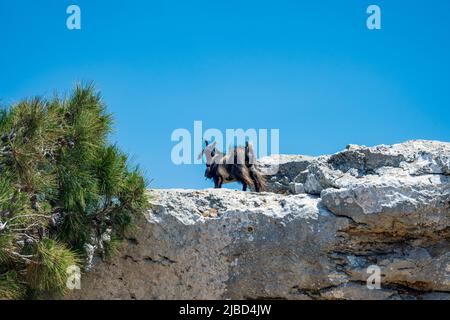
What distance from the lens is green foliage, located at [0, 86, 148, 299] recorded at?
8094 millimetres

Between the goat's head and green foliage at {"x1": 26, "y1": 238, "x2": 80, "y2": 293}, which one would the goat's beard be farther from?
green foliage at {"x1": 26, "y1": 238, "x2": 80, "y2": 293}

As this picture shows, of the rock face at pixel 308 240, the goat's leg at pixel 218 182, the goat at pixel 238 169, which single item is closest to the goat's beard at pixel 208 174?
the goat at pixel 238 169

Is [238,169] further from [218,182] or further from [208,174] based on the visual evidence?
[208,174]

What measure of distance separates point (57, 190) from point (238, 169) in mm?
4964

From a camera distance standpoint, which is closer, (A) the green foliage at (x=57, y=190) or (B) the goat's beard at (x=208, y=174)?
(A) the green foliage at (x=57, y=190)

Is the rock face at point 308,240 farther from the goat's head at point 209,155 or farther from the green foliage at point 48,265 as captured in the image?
the goat's head at point 209,155

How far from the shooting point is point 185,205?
9148 millimetres

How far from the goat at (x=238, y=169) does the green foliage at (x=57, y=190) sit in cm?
421

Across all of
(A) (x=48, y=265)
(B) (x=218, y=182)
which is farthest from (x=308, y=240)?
(B) (x=218, y=182)

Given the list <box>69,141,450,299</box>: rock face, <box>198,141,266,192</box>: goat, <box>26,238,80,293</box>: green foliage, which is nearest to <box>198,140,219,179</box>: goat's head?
<box>198,141,266,192</box>: goat

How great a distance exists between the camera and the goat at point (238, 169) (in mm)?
13094

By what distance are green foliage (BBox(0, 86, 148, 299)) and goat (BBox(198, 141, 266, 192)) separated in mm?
4206
